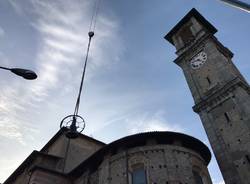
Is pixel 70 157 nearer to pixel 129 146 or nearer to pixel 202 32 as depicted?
pixel 129 146

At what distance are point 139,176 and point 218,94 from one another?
10278 mm

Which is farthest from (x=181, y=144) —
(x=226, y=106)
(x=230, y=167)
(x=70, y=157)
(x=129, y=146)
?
(x=70, y=157)

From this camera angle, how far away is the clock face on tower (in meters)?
25.1

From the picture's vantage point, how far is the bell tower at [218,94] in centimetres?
1788

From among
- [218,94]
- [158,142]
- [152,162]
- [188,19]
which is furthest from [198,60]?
[152,162]

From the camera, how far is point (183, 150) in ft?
51.5

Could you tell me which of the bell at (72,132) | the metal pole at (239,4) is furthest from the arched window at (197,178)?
the metal pole at (239,4)

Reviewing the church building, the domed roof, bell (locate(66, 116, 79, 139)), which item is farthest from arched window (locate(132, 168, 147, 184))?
bell (locate(66, 116, 79, 139))

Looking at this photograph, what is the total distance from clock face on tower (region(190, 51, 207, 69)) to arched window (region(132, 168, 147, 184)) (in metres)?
13.6

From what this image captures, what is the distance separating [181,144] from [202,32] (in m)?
14.9

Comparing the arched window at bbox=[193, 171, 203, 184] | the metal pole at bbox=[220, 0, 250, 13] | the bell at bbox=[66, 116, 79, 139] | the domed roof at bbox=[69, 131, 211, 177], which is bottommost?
the metal pole at bbox=[220, 0, 250, 13]

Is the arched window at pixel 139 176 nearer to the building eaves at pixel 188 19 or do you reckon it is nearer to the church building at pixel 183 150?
the church building at pixel 183 150

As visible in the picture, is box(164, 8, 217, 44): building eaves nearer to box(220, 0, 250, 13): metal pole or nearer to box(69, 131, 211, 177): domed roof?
box(69, 131, 211, 177): domed roof

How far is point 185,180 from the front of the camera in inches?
549
